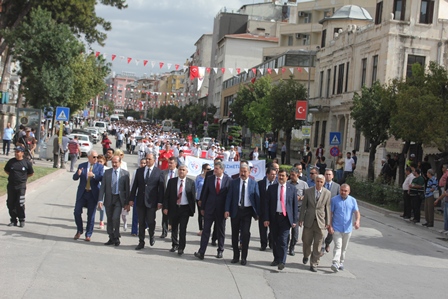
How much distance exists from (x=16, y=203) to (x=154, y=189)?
3180mm

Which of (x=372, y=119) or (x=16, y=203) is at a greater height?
(x=372, y=119)

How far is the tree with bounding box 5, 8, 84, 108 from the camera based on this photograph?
36844 mm

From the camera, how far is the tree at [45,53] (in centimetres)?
3684

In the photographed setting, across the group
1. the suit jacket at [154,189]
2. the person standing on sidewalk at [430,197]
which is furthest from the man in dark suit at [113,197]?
the person standing on sidewalk at [430,197]

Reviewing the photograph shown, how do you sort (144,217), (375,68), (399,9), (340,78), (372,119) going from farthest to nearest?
(340,78)
(375,68)
(399,9)
(372,119)
(144,217)

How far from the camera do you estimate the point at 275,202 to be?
11.2 meters

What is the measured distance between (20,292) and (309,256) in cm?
596

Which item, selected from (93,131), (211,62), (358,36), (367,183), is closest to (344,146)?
(358,36)

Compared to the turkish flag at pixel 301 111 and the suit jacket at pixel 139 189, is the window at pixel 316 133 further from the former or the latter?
the suit jacket at pixel 139 189

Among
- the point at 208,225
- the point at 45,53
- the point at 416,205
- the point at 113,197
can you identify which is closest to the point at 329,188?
the point at 208,225

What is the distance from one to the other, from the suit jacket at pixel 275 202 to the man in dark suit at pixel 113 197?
8.73 ft

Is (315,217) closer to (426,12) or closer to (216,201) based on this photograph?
(216,201)

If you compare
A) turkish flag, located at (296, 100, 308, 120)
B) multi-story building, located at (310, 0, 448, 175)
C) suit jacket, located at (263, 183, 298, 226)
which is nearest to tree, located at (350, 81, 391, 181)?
multi-story building, located at (310, 0, 448, 175)

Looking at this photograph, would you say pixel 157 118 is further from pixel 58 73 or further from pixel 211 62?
pixel 58 73
